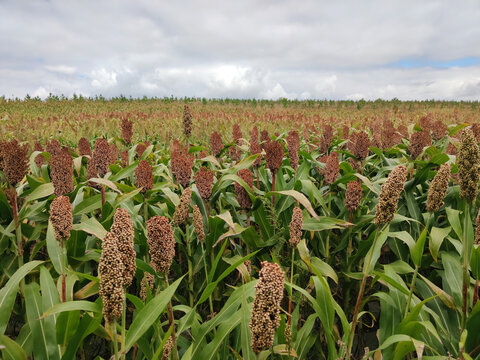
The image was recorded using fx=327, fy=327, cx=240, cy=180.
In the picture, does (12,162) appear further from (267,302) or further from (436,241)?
(436,241)

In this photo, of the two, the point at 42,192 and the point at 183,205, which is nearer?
the point at 183,205

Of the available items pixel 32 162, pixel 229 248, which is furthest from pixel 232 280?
pixel 32 162

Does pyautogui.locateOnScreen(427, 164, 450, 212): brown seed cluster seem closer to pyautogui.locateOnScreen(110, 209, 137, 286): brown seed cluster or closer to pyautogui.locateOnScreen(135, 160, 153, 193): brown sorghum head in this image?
Result: pyautogui.locateOnScreen(110, 209, 137, 286): brown seed cluster

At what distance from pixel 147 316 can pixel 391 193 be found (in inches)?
42.0

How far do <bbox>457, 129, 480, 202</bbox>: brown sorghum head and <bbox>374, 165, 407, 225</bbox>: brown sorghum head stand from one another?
1.23 feet

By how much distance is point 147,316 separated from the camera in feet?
4.19

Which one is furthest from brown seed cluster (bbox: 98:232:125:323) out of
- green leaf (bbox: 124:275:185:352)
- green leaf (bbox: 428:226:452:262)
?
green leaf (bbox: 428:226:452:262)

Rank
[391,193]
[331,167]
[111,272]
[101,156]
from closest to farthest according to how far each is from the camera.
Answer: [111,272] < [391,193] < [101,156] < [331,167]

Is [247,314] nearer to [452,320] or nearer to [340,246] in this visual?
[340,246]

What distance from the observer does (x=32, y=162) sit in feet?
9.27

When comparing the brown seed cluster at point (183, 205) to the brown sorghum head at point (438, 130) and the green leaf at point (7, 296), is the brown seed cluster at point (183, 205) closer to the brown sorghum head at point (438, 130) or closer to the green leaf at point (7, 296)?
the green leaf at point (7, 296)

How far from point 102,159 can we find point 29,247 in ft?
2.69

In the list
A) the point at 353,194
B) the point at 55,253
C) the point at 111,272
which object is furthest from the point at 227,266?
the point at 111,272

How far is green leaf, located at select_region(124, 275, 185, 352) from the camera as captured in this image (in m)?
1.25
